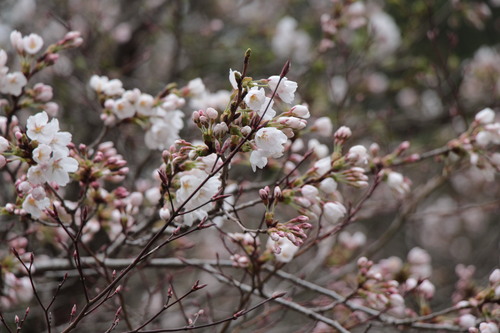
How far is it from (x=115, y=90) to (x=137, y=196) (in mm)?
575

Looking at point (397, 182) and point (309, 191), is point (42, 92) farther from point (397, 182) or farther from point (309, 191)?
point (397, 182)

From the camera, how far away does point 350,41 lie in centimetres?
599

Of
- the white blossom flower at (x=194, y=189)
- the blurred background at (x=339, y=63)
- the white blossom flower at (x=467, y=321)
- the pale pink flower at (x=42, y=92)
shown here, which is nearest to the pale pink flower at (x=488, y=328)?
the white blossom flower at (x=467, y=321)

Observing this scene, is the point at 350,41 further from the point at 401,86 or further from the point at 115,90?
the point at 115,90

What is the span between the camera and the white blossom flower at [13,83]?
2355mm

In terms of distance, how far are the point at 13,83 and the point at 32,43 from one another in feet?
0.84

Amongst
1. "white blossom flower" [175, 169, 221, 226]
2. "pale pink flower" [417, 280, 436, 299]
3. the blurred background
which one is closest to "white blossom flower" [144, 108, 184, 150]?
"white blossom flower" [175, 169, 221, 226]

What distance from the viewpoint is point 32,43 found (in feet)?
8.15

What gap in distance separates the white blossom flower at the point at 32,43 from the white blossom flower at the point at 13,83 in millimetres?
156

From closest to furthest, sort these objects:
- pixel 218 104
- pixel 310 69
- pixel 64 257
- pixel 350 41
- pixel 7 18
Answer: pixel 64 257 → pixel 218 104 → pixel 310 69 → pixel 7 18 → pixel 350 41

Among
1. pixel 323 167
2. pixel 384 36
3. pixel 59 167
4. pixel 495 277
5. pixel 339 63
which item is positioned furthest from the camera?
pixel 339 63

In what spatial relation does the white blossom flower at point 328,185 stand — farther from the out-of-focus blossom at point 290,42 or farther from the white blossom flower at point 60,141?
the out-of-focus blossom at point 290,42

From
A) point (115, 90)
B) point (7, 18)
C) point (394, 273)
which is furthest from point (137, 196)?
point (7, 18)

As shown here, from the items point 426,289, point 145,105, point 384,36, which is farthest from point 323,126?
point 384,36
